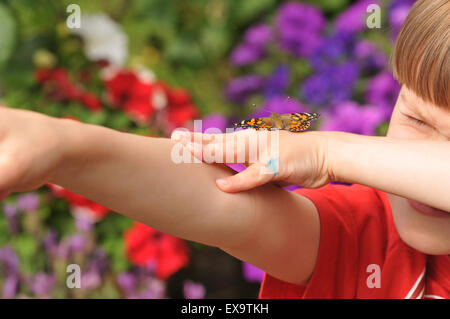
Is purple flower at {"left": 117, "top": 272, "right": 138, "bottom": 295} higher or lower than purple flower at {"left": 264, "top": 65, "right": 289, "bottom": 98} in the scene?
lower

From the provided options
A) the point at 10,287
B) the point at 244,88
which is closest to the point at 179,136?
the point at 10,287

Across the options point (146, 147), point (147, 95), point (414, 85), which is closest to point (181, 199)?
point (146, 147)

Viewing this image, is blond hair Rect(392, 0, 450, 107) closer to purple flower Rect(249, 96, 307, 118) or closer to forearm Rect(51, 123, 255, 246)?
Answer: forearm Rect(51, 123, 255, 246)

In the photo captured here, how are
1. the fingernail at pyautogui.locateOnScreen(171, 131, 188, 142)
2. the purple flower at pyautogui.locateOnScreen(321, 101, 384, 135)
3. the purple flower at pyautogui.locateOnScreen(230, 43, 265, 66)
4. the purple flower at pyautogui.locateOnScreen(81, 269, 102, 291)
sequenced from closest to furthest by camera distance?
the fingernail at pyautogui.locateOnScreen(171, 131, 188, 142)
the purple flower at pyautogui.locateOnScreen(321, 101, 384, 135)
the purple flower at pyautogui.locateOnScreen(81, 269, 102, 291)
the purple flower at pyautogui.locateOnScreen(230, 43, 265, 66)

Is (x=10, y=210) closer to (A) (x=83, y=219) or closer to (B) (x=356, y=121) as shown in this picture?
(A) (x=83, y=219)

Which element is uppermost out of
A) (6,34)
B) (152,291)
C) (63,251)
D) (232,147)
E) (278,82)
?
(6,34)

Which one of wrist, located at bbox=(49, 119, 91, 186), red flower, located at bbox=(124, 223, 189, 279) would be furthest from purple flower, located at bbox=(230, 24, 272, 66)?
wrist, located at bbox=(49, 119, 91, 186)

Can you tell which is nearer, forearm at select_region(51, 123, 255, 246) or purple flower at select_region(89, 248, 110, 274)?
forearm at select_region(51, 123, 255, 246)
